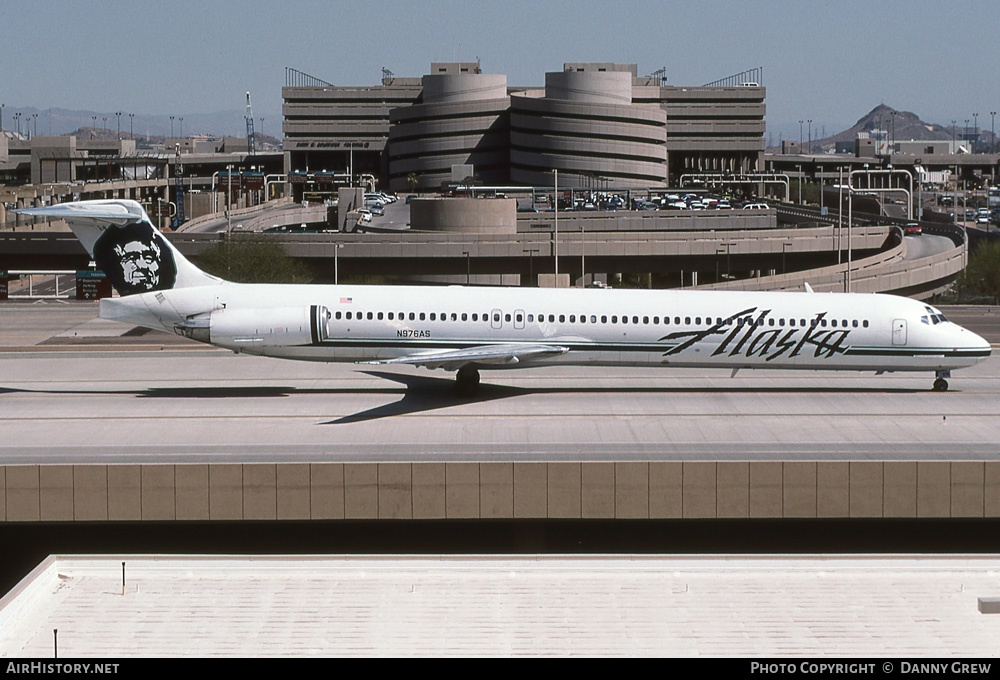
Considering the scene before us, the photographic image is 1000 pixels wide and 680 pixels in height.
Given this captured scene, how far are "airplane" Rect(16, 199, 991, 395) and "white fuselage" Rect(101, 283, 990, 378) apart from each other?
0.11 ft

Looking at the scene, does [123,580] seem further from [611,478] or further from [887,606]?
[887,606]

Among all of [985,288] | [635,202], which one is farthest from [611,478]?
[635,202]

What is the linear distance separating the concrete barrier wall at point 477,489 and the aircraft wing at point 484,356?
10198 mm

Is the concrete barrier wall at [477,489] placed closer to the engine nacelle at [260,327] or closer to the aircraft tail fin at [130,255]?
the engine nacelle at [260,327]

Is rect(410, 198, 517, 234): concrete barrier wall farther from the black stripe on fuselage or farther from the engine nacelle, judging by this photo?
the black stripe on fuselage

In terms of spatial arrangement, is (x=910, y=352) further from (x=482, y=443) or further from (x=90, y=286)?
(x=90, y=286)

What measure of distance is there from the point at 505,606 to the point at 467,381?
1895 centimetres

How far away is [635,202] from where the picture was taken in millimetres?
149875

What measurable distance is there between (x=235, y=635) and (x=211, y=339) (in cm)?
2006

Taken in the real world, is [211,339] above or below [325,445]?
above

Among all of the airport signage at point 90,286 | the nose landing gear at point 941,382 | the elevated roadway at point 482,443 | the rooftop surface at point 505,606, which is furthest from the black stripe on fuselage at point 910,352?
the airport signage at point 90,286

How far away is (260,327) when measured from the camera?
39.7 meters

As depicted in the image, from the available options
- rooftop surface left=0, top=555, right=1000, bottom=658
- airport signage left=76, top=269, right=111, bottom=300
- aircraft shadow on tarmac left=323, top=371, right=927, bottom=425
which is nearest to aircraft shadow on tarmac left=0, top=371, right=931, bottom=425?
aircraft shadow on tarmac left=323, top=371, right=927, bottom=425

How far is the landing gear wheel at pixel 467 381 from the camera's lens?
135ft
